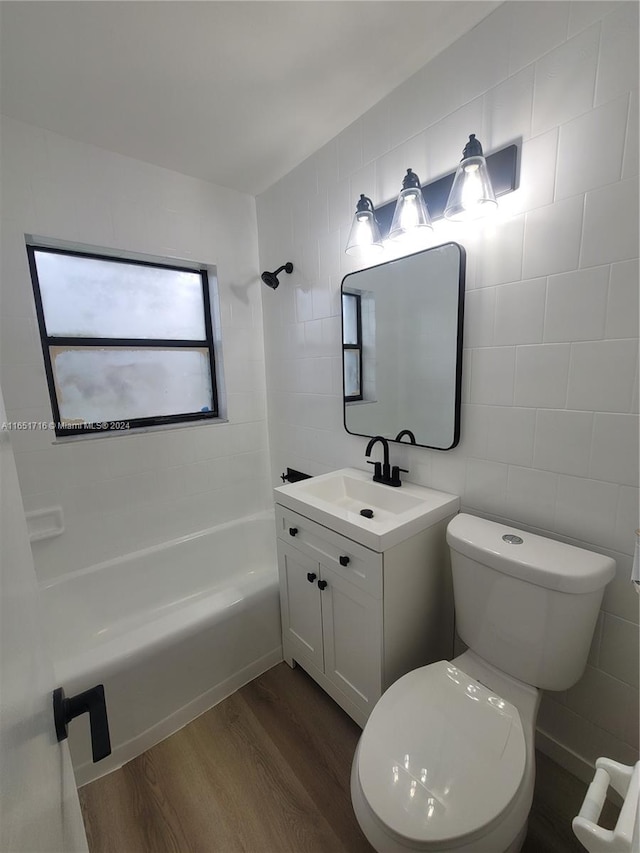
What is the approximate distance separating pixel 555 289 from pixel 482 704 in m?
1.24

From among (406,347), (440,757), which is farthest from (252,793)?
(406,347)

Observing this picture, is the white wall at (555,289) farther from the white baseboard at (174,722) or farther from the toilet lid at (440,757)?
the white baseboard at (174,722)

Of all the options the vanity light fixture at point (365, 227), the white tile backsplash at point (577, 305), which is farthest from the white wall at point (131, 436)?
the white tile backsplash at point (577, 305)

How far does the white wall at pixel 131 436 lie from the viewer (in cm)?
160

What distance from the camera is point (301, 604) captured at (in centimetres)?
157

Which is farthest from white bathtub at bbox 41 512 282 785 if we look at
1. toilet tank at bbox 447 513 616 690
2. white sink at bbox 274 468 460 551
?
toilet tank at bbox 447 513 616 690

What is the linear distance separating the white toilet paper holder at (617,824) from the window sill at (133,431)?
2.10 m

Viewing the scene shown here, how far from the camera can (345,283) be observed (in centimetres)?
175

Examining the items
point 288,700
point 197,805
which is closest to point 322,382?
point 288,700

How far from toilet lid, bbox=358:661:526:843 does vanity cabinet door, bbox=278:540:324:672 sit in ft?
1.59

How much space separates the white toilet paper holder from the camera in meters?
0.54

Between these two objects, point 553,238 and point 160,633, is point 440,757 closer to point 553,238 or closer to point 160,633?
point 160,633

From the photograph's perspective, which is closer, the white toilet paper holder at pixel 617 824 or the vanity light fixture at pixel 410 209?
the white toilet paper holder at pixel 617 824

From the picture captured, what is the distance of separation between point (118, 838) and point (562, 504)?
69.3 inches
